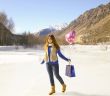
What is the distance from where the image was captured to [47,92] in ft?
29.1

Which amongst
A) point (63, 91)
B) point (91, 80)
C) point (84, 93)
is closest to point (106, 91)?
point (84, 93)

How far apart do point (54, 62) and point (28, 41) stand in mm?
89062

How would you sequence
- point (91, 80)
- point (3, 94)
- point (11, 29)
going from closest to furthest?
point (3, 94)
point (91, 80)
point (11, 29)

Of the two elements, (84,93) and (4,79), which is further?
(4,79)

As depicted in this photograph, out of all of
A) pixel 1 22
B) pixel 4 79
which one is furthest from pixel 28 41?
pixel 4 79

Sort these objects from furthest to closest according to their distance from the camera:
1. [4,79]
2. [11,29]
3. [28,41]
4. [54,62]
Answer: [28,41]
[11,29]
[4,79]
[54,62]

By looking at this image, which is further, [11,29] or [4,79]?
[11,29]

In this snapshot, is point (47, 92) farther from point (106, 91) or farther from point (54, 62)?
point (106, 91)

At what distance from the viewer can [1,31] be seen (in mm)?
82375

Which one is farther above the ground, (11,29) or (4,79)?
(11,29)

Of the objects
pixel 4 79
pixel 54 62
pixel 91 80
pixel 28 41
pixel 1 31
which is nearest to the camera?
pixel 54 62

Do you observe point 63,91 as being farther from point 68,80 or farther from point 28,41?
point 28,41

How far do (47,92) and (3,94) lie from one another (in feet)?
3.93

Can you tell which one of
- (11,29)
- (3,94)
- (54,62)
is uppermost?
(11,29)
